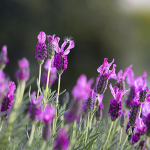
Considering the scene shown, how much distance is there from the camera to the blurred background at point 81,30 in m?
2.94

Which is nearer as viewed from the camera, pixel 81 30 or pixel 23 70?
pixel 23 70

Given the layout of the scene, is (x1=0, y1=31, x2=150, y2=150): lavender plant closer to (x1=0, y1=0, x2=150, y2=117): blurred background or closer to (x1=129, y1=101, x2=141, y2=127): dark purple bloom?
(x1=129, y1=101, x2=141, y2=127): dark purple bloom

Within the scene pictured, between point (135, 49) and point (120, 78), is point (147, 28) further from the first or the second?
point (120, 78)

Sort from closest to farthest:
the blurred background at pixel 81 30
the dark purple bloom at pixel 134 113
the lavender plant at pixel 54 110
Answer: the lavender plant at pixel 54 110 < the dark purple bloom at pixel 134 113 < the blurred background at pixel 81 30

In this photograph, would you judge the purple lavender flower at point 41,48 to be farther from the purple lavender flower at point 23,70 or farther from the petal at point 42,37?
the purple lavender flower at point 23,70

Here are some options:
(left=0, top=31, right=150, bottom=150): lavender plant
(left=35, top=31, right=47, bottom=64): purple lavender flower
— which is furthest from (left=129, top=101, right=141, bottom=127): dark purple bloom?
(left=35, top=31, right=47, bottom=64): purple lavender flower

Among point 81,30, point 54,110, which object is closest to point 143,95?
point 54,110

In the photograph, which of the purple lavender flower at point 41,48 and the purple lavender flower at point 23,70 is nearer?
the purple lavender flower at point 23,70

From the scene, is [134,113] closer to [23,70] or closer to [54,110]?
[54,110]

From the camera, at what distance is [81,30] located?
322cm

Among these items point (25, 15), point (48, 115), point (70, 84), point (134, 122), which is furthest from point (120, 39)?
point (48, 115)

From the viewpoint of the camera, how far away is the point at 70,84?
2.96 meters

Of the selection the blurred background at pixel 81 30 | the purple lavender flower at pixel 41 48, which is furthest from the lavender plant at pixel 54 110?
the blurred background at pixel 81 30

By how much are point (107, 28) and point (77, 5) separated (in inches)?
25.2
